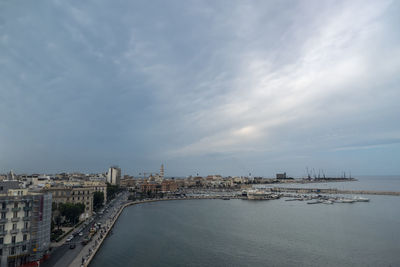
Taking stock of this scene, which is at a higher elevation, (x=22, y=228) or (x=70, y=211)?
(x=22, y=228)

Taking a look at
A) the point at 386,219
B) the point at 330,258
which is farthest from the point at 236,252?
the point at 386,219

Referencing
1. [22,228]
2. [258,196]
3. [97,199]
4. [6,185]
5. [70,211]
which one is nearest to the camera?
[22,228]

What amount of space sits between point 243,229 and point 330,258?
14475 mm

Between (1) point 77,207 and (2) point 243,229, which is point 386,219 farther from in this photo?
(1) point 77,207

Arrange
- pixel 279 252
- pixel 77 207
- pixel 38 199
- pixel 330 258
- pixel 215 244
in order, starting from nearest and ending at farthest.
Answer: pixel 38 199, pixel 330 258, pixel 279 252, pixel 215 244, pixel 77 207

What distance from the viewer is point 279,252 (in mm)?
25266

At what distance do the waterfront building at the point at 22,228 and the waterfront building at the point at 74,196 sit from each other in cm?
1754

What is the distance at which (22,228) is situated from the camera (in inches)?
717

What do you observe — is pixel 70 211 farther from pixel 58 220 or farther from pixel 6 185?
pixel 6 185

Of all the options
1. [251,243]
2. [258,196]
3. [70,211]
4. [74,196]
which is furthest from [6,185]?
[258,196]

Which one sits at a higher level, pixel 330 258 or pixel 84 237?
pixel 84 237

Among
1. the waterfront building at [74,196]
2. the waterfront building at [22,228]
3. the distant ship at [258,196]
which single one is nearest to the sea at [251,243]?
the waterfront building at [22,228]

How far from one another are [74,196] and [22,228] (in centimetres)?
2116

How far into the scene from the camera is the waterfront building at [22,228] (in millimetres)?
17391
